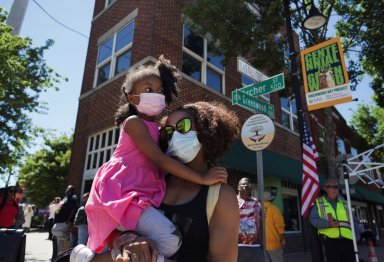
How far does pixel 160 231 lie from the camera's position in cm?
146

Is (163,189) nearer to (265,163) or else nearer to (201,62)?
(265,163)

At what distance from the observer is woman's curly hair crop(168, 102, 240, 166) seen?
1.82 meters

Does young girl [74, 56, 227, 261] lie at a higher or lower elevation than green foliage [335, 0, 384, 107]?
lower

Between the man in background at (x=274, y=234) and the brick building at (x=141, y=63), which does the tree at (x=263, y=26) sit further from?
the man in background at (x=274, y=234)

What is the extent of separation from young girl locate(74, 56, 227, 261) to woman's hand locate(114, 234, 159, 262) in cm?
12

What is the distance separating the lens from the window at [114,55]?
419 inches

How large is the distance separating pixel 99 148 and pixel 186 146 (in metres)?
9.21

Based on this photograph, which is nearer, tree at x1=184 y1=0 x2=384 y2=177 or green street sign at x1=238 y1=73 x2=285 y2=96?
green street sign at x1=238 y1=73 x2=285 y2=96

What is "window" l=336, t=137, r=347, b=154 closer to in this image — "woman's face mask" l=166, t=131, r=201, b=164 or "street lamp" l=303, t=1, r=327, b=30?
"street lamp" l=303, t=1, r=327, b=30

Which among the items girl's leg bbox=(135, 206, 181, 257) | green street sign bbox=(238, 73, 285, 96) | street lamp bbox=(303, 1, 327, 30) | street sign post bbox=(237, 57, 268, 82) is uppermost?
street lamp bbox=(303, 1, 327, 30)

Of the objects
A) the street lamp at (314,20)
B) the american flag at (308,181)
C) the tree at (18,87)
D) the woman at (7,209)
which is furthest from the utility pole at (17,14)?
the american flag at (308,181)

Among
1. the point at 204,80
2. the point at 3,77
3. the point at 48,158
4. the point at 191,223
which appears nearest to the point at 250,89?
the point at 191,223

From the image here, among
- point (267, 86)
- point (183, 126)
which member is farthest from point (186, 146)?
point (267, 86)

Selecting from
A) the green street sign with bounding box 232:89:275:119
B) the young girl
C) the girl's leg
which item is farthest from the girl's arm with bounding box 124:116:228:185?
the green street sign with bounding box 232:89:275:119
